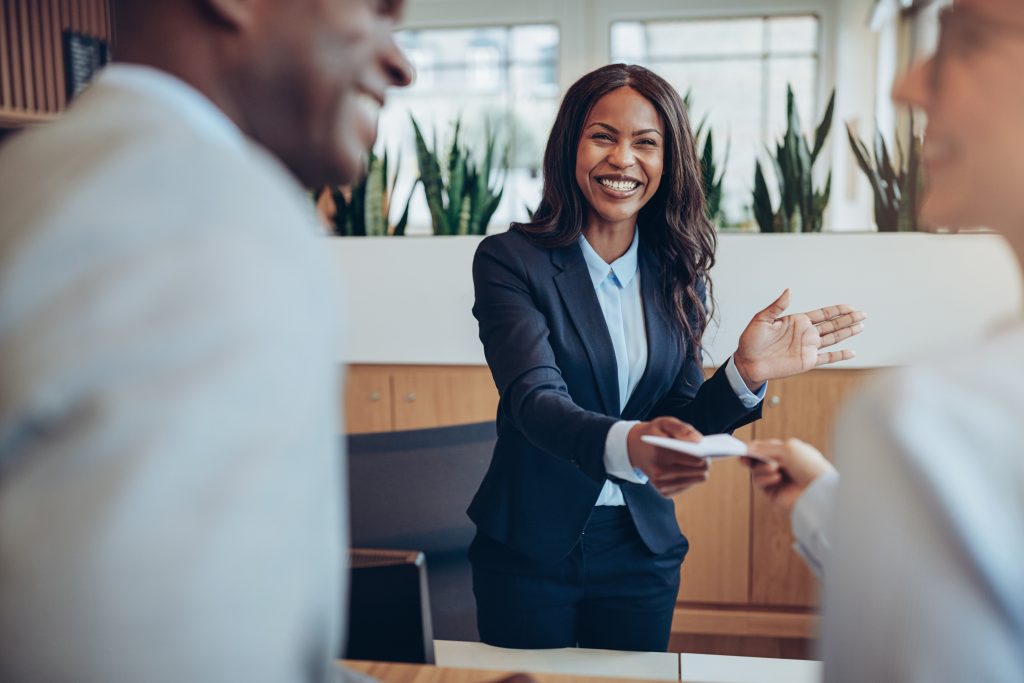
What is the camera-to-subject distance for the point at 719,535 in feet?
9.77

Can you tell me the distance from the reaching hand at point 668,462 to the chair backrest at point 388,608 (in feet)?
1.26

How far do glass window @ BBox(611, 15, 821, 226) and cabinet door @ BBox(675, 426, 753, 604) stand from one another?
4094mm

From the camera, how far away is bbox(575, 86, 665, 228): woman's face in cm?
180

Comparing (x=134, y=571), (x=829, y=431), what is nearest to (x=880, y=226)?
(x=829, y=431)

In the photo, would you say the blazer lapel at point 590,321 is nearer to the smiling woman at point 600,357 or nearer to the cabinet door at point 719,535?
the smiling woman at point 600,357

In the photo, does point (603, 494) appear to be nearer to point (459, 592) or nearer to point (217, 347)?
point (459, 592)

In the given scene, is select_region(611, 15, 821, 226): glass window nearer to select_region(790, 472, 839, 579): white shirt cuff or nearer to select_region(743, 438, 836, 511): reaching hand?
select_region(743, 438, 836, 511): reaching hand

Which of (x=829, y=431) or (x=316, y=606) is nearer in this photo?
(x=316, y=606)

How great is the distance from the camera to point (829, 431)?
2.85 m


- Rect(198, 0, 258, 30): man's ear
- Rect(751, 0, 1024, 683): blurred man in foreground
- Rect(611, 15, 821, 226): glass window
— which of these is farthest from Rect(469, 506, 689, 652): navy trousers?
Rect(611, 15, 821, 226): glass window

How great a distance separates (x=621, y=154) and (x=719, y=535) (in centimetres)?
164

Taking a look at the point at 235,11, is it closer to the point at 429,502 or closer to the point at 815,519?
the point at 815,519

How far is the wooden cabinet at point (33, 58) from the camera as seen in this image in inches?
135

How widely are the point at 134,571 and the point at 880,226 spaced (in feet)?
9.46
